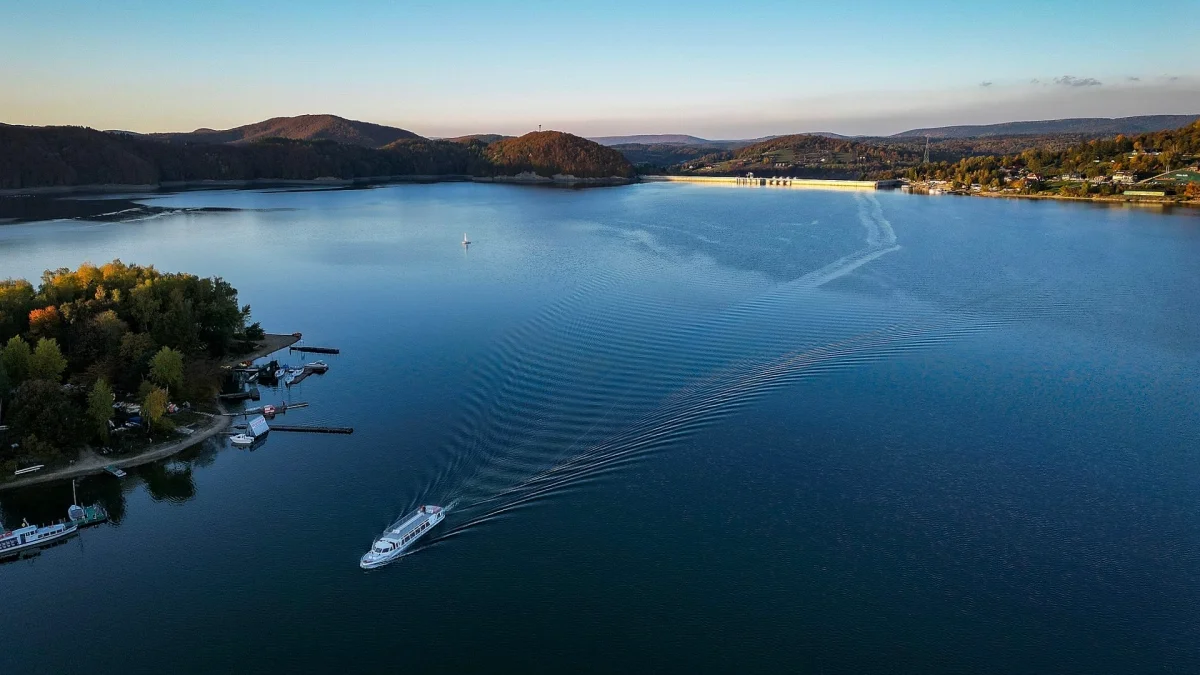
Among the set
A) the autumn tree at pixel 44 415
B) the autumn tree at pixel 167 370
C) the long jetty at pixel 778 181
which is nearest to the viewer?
the autumn tree at pixel 44 415

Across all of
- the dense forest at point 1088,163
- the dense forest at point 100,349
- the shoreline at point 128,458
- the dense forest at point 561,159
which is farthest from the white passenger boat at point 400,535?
Answer: the dense forest at point 561,159

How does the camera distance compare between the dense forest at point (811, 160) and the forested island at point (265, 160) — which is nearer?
the forested island at point (265, 160)

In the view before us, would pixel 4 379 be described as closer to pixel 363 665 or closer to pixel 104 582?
pixel 104 582

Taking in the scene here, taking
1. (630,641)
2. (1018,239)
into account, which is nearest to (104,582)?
(630,641)

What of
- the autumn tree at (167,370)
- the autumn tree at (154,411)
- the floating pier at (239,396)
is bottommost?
the floating pier at (239,396)

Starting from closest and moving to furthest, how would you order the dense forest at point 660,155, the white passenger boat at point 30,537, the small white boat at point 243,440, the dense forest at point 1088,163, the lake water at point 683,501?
the lake water at point 683,501 → the white passenger boat at point 30,537 → the small white boat at point 243,440 → the dense forest at point 1088,163 → the dense forest at point 660,155

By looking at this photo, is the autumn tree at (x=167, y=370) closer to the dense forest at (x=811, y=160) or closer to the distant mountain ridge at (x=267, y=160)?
the distant mountain ridge at (x=267, y=160)

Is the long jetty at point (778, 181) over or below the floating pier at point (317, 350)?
over
